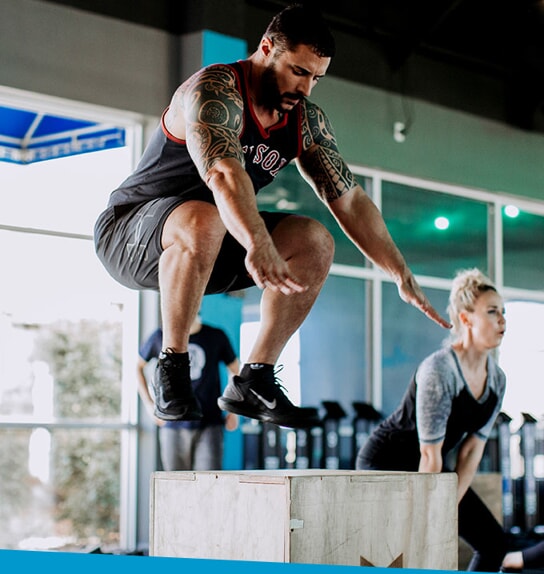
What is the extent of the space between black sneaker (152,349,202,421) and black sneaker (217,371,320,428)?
0.16 metres

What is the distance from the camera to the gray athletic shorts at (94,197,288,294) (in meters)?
2.30

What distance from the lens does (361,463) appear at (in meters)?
3.38

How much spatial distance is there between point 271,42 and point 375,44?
4764 millimetres

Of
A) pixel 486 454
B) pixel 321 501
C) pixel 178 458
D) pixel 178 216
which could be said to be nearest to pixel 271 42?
pixel 178 216

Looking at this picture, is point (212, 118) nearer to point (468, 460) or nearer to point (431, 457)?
point (431, 457)

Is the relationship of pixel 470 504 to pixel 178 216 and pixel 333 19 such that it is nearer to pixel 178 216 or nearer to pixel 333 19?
pixel 178 216

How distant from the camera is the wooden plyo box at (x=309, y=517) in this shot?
2248 millimetres

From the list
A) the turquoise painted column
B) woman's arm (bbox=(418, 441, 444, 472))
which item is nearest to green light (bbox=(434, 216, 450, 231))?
the turquoise painted column

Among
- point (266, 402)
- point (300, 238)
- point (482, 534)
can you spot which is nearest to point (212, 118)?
point (300, 238)

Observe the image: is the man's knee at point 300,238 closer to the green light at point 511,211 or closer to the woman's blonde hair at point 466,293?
the woman's blonde hair at point 466,293

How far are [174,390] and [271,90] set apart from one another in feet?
2.45

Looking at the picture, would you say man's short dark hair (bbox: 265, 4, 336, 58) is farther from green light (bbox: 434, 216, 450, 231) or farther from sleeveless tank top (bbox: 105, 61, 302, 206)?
green light (bbox: 434, 216, 450, 231)

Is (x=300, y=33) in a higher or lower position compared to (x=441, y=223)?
lower

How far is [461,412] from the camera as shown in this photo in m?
3.22
